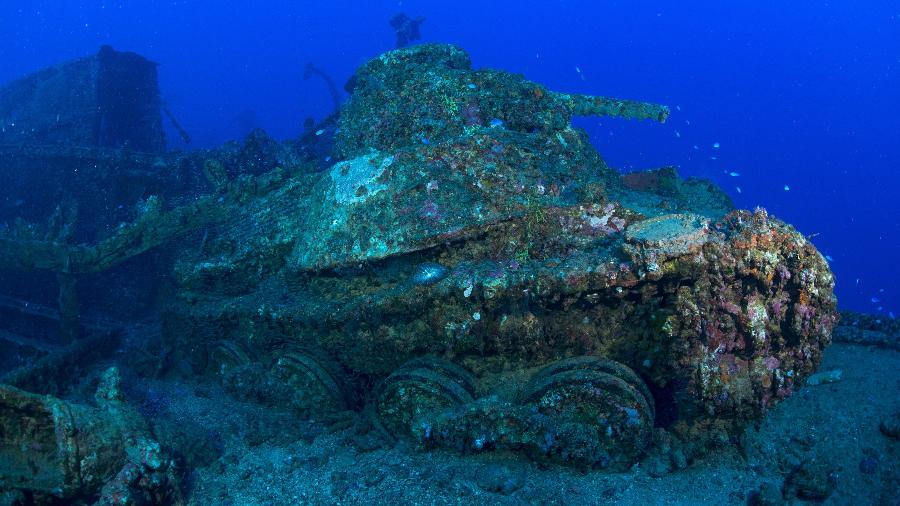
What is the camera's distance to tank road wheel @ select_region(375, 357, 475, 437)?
11.8ft

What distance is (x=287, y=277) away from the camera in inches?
187

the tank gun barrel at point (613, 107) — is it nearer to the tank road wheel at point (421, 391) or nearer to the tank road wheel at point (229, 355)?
the tank road wheel at point (421, 391)

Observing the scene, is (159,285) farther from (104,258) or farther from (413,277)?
(413,277)

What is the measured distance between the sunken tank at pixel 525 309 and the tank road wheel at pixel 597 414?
13 mm

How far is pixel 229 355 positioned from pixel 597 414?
3.59 meters

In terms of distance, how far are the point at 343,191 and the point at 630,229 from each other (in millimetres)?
2393

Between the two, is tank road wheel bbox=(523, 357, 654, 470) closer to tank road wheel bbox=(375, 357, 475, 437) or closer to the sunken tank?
the sunken tank

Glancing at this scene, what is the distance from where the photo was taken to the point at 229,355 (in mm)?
4867

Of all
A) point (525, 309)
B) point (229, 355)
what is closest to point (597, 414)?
point (525, 309)

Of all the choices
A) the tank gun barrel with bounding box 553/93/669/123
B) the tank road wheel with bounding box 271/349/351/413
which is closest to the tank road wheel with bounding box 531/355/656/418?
the tank road wheel with bounding box 271/349/351/413

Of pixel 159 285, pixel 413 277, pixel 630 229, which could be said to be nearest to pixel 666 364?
pixel 630 229

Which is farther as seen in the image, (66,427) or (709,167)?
(709,167)

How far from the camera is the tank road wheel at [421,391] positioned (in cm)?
360

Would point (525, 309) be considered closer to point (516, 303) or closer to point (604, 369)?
point (516, 303)
